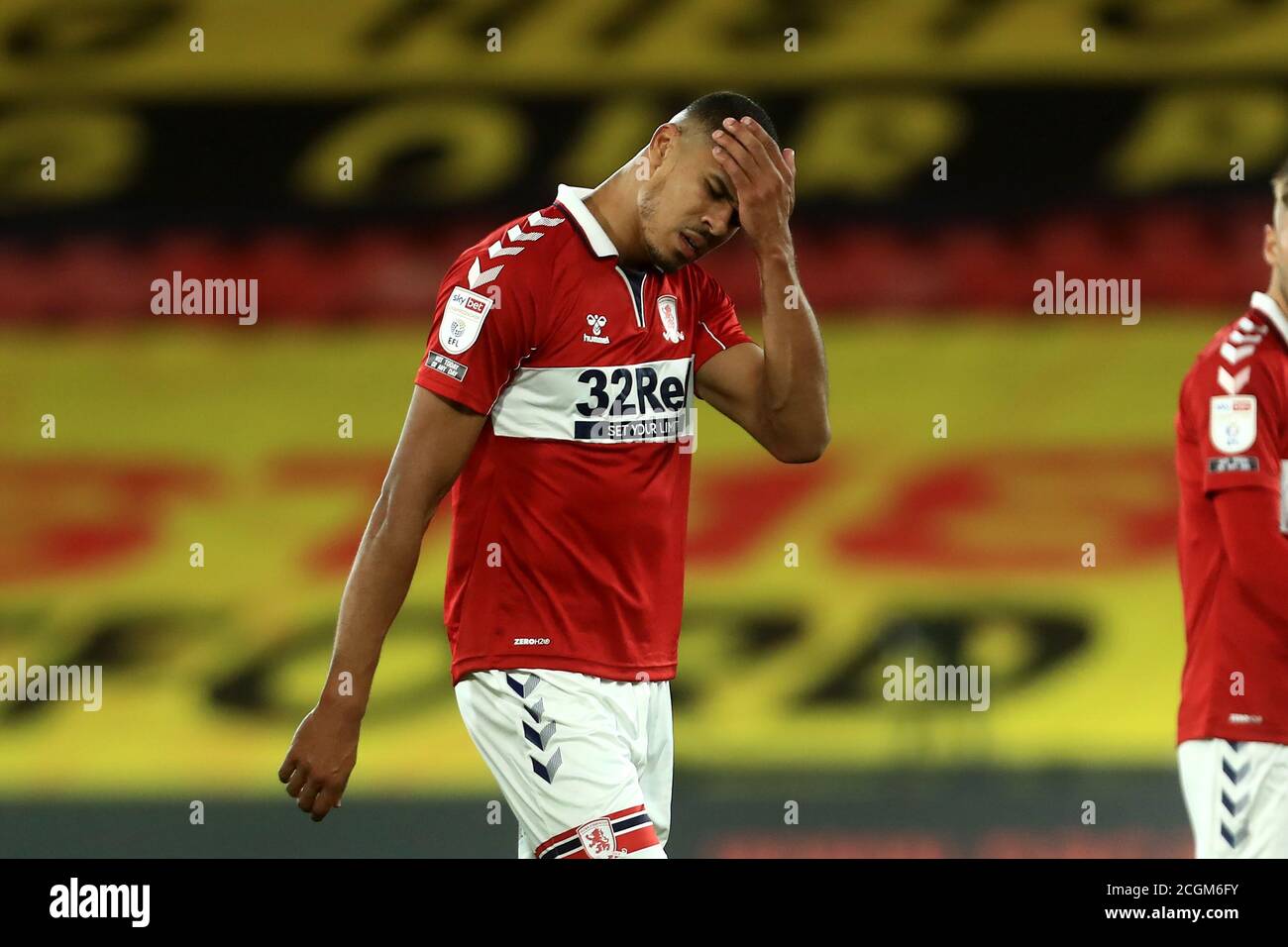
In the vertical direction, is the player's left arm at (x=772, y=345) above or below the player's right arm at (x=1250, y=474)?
above

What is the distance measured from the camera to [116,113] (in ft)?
22.4

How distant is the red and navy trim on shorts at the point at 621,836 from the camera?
2684 millimetres

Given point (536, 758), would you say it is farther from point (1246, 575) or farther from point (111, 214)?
point (111, 214)

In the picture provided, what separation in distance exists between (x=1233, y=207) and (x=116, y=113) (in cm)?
481

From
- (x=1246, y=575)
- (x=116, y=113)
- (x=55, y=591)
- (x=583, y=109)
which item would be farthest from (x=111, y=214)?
(x=1246, y=575)

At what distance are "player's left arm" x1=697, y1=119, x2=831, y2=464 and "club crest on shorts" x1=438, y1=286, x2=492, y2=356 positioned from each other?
19.8 inches

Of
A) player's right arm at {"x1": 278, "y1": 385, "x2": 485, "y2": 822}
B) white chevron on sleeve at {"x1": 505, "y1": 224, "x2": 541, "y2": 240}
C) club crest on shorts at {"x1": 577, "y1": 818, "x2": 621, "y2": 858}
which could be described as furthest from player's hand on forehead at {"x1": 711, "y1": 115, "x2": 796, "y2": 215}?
club crest on shorts at {"x1": 577, "y1": 818, "x2": 621, "y2": 858}

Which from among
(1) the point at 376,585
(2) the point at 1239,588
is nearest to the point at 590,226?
(1) the point at 376,585

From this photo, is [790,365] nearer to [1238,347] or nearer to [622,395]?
[622,395]

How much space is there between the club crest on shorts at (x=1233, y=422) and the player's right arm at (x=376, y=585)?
1.44 meters

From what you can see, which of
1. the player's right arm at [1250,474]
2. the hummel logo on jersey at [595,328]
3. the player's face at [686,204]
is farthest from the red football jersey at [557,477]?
the player's right arm at [1250,474]

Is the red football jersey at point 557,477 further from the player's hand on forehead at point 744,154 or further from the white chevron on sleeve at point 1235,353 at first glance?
the white chevron on sleeve at point 1235,353

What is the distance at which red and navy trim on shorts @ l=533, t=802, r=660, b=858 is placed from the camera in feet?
8.80
